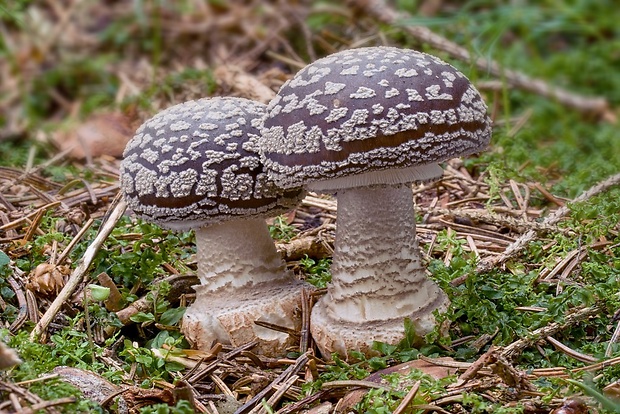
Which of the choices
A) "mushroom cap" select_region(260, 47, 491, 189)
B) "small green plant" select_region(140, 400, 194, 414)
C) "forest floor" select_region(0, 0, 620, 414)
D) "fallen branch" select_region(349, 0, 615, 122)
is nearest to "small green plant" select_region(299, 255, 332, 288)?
"forest floor" select_region(0, 0, 620, 414)

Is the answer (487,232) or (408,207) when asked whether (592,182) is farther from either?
(408,207)

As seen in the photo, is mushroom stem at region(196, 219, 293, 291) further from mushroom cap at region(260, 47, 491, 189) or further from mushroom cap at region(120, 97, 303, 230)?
mushroom cap at region(260, 47, 491, 189)

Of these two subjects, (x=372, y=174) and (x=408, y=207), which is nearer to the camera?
(x=372, y=174)

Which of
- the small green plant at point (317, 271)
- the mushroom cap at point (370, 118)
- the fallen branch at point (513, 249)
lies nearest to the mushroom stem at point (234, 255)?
the small green plant at point (317, 271)

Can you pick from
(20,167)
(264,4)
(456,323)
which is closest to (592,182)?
(456,323)

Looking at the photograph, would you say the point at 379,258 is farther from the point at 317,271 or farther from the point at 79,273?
the point at 79,273

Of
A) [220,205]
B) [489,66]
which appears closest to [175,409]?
[220,205]
